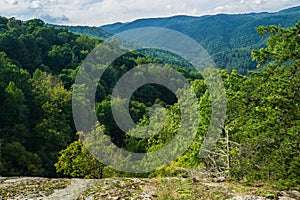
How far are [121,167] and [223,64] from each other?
597 ft

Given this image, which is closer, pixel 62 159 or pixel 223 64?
pixel 62 159

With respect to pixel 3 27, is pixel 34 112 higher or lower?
lower

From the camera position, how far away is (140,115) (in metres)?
57.9

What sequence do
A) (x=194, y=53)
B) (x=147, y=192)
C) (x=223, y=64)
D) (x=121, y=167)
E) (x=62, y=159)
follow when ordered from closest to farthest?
(x=147, y=192), (x=62, y=159), (x=121, y=167), (x=194, y=53), (x=223, y=64)

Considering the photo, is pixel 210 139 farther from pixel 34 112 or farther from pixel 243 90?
pixel 34 112

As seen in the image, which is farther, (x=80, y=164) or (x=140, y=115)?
(x=140, y=115)

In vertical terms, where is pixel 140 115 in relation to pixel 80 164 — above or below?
below

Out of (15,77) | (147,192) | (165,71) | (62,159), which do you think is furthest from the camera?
(165,71)

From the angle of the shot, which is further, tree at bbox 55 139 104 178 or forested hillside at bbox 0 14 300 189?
tree at bbox 55 139 104 178

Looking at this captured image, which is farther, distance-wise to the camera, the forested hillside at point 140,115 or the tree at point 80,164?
the tree at point 80,164

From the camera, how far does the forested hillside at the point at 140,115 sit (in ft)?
28.7

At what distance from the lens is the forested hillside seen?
28.7ft

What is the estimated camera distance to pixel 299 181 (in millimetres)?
8312

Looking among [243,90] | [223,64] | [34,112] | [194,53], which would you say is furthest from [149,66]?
[223,64]
